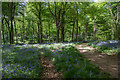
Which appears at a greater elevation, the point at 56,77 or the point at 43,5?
the point at 43,5

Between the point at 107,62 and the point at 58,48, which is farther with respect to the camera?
the point at 58,48

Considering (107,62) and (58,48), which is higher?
(58,48)

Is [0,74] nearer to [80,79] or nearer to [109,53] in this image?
[80,79]

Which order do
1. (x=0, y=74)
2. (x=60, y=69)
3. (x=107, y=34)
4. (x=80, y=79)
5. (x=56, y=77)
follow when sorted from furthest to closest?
(x=107, y=34) < (x=60, y=69) < (x=56, y=77) < (x=0, y=74) < (x=80, y=79)

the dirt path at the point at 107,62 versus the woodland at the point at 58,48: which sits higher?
the woodland at the point at 58,48

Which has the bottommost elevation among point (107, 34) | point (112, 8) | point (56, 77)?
point (56, 77)

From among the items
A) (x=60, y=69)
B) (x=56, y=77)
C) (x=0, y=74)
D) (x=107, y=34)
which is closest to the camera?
(x=0, y=74)

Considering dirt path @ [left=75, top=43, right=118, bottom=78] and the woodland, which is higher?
the woodland

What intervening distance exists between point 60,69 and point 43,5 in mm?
18937

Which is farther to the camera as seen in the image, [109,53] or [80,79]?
[109,53]

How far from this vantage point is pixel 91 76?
325cm

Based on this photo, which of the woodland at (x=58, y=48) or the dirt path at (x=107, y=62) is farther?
the dirt path at (x=107, y=62)

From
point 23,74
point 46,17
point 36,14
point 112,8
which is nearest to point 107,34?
point 112,8

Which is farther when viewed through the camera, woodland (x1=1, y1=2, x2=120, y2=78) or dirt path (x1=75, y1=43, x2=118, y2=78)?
dirt path (x1=75, y1=43, x2=118, y2=78)
